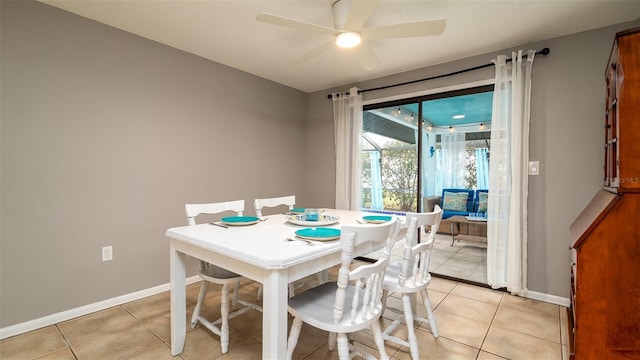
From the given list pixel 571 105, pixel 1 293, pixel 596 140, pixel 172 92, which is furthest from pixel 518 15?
pixel 1 293

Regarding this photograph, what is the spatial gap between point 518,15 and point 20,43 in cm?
354

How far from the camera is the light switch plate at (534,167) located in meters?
2.54

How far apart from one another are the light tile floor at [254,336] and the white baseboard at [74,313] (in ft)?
0.16

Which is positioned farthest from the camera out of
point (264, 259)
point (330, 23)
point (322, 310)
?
point (330, 23)

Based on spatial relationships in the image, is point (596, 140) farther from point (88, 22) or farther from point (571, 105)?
point (88, 22)

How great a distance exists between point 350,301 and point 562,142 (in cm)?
234

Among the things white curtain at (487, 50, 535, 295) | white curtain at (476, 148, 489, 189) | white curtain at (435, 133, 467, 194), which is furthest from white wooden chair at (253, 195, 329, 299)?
white curtain at (476, 148, 489, 189)

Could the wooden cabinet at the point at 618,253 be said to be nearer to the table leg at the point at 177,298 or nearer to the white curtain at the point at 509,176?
the white curtain at the point at 509,176

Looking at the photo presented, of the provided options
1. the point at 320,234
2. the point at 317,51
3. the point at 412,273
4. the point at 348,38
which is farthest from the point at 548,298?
the point at 317,51

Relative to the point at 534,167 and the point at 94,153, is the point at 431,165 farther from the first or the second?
the point at 94,153

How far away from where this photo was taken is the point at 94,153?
7.45 ft

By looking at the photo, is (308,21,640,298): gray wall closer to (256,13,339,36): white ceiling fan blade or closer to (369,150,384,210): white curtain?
(369,150,384,210): white curtain

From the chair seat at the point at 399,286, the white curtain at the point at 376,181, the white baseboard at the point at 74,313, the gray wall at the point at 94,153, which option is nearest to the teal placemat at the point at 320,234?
the chair seat at the point at 399,286

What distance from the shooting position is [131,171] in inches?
97.2
